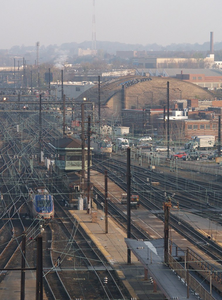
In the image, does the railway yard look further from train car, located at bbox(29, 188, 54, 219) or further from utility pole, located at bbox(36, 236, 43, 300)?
utility pole, located at bbox(36, 236, 43, 300)

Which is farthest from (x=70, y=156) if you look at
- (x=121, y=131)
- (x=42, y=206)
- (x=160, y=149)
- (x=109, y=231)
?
(x=121, y=131)

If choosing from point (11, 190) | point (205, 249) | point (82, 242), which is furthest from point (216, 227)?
point (11, 190)

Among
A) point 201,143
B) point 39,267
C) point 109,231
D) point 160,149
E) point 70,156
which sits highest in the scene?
point 39,267

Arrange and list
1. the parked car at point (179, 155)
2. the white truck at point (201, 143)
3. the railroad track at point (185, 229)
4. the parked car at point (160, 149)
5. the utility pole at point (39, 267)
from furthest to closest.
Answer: the white truck at point (201, 143) → the parked car at point (160, 149) → the parked car at point (179, 155) → the railroad track at point (185, 229) → the utility pole at point (39, 267)

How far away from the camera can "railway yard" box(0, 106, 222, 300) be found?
12.5 metres

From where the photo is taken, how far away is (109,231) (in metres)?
17.9

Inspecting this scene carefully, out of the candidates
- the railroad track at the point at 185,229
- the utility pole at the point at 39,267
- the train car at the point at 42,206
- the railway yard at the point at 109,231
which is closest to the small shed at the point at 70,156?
the railway yard at the point at 109,231

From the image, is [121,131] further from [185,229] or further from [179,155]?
[185,229]

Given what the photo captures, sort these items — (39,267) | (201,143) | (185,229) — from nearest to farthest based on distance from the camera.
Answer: (39,267), (185,229), (201,143)

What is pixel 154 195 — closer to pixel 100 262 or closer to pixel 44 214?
pixel 44 214

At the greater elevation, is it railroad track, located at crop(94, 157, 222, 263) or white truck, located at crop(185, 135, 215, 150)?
white truck, located at crop(185, 135, 215, 150)

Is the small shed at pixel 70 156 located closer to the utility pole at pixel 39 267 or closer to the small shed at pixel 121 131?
the utility pole at pixel 39 267

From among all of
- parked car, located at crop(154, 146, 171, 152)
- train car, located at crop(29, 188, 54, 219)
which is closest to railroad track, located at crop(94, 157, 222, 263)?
train car, located at crop(29, 188, 54, 219)

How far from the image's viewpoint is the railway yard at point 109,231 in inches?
491
